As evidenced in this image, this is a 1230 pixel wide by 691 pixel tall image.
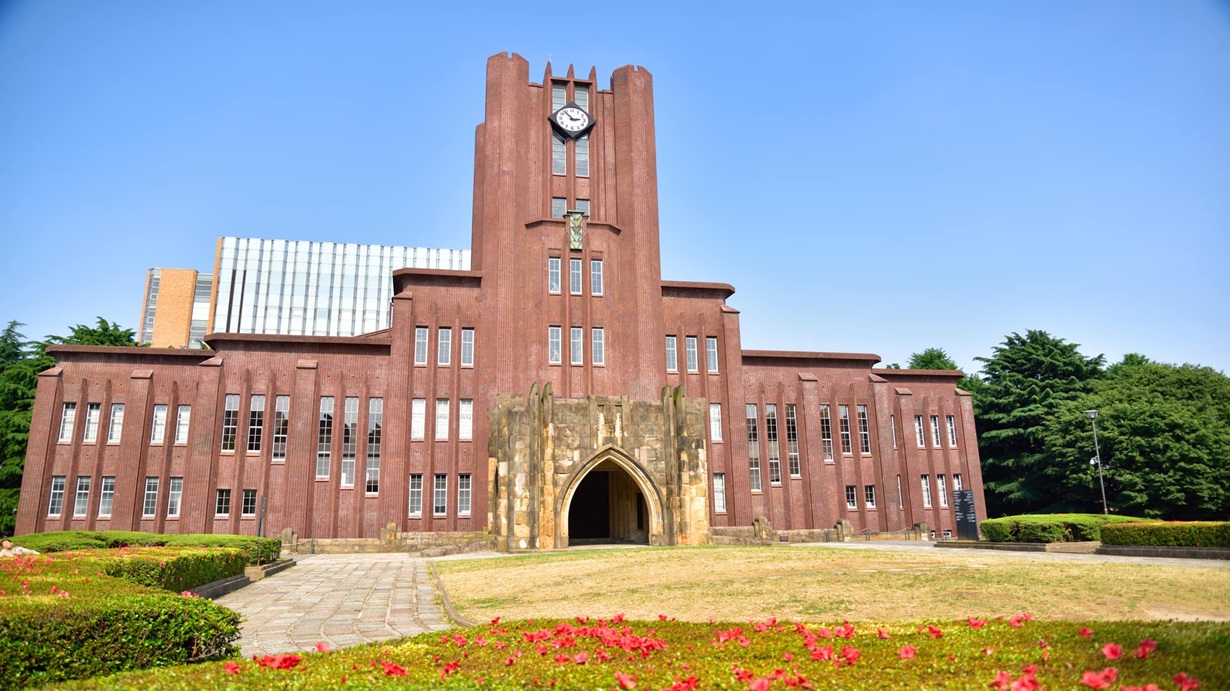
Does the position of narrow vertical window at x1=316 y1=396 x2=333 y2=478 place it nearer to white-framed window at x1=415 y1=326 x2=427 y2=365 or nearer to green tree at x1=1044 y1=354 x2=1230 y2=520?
white-framed window at x1=415 y1=326 x2=427 y2=365

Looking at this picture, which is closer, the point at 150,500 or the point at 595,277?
the point at 150,500

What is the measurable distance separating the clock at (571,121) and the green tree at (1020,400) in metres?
32.3

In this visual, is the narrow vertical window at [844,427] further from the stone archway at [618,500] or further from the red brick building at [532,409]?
the stone archway at [618,500]

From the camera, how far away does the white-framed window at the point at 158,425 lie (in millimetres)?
35156

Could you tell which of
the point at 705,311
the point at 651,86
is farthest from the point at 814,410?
the point at 651,86

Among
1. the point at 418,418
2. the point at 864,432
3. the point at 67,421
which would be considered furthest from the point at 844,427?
the point at 67,421

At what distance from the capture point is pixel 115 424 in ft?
115

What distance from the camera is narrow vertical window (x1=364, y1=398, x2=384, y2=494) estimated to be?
35.6 meters

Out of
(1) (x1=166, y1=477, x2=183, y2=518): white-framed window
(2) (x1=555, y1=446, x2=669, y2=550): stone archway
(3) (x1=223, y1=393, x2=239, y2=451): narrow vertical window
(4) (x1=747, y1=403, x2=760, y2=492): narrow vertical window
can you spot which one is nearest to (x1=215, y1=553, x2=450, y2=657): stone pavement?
(2) (x1=555, y1=446, x2=669, y2=550): stone archway

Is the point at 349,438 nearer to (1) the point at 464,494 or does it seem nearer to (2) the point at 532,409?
(1) the point at 464,494

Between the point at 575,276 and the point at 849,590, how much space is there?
28104mm

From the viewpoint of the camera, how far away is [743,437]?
3888 centimetres

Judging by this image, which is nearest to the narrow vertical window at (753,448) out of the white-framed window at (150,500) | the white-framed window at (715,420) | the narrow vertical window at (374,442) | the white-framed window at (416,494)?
the white-framed window at (715,420)

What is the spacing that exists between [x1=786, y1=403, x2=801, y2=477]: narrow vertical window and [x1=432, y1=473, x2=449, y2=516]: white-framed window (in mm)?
17849
